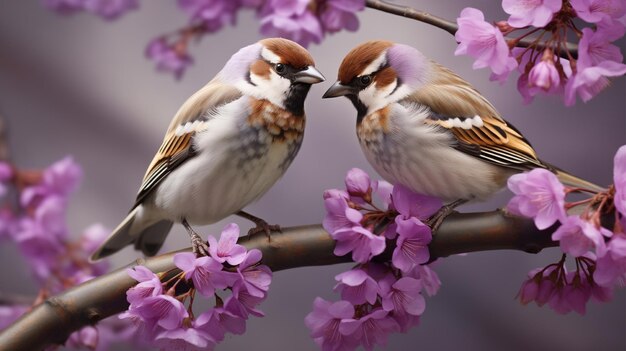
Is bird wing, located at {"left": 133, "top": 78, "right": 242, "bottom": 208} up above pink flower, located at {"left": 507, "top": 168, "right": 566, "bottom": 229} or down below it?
above

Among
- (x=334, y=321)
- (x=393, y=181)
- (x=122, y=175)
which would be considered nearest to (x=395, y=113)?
(x=393, y=181)

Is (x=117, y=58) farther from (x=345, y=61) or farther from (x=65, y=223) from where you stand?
(x=345, y=61)

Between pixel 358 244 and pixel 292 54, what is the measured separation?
0.20 metres

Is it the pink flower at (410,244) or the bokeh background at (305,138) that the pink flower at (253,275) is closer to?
the pink flower at (410,244)

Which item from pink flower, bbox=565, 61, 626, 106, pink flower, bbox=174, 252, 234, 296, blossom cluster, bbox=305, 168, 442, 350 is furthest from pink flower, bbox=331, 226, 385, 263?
pink flower, bbox=565, 61, 626, 106

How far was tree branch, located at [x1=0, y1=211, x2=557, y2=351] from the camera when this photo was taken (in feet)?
2.27

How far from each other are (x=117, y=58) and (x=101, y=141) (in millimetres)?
126

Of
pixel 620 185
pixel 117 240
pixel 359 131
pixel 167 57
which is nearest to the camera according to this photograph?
pixel 620 185

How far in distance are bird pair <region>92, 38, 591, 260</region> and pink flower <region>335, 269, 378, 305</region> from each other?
10 cm

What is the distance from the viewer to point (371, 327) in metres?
0.71

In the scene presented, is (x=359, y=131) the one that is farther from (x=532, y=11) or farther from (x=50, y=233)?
(x=50, y=233)

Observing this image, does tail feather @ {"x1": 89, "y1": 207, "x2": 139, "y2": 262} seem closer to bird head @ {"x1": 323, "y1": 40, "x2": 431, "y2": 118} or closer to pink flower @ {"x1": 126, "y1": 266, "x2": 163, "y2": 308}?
pink flower @ {"x1": 126, "y1": 266, "x2": 163, "y2": 308}

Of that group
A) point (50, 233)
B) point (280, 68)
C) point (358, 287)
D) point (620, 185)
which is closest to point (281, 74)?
point (280, 68)

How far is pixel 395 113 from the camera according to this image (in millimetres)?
689
